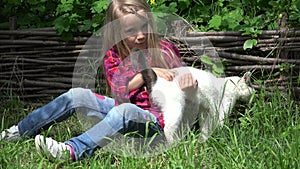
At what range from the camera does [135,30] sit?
3.51 m

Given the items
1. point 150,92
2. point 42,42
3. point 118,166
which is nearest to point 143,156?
point 118,166

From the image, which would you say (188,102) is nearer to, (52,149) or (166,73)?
(166,73)

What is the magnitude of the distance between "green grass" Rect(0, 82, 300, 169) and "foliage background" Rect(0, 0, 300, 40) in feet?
1.97

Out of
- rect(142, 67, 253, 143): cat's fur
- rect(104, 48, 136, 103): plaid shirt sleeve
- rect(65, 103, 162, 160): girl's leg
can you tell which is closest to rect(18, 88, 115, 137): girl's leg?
rect(104, 48, 136, 103): plaid shirt sleeve

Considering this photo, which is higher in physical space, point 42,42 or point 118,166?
point 42,42

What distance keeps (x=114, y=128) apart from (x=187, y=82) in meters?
0.47

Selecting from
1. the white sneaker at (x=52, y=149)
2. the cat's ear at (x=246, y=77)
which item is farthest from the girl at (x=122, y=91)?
the cat's ear at (x=246, y=77)

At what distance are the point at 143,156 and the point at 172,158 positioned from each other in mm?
182

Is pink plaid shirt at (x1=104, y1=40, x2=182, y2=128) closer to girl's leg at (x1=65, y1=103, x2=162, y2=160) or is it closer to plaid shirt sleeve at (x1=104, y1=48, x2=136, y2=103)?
plaid shirt sleeve at (x1=104, y1=48, x2=136, y2=103)

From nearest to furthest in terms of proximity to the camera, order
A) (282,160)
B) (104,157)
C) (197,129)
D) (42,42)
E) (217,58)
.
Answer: (282,160), (104,157), (197,129), (217,58), (42,42)

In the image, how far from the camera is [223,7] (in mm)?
4551

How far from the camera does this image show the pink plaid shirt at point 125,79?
Result: 3.48m

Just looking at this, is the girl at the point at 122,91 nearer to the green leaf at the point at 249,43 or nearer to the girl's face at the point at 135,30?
the girl's face at the point at 135,30

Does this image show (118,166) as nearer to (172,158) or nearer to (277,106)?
(172,158)
